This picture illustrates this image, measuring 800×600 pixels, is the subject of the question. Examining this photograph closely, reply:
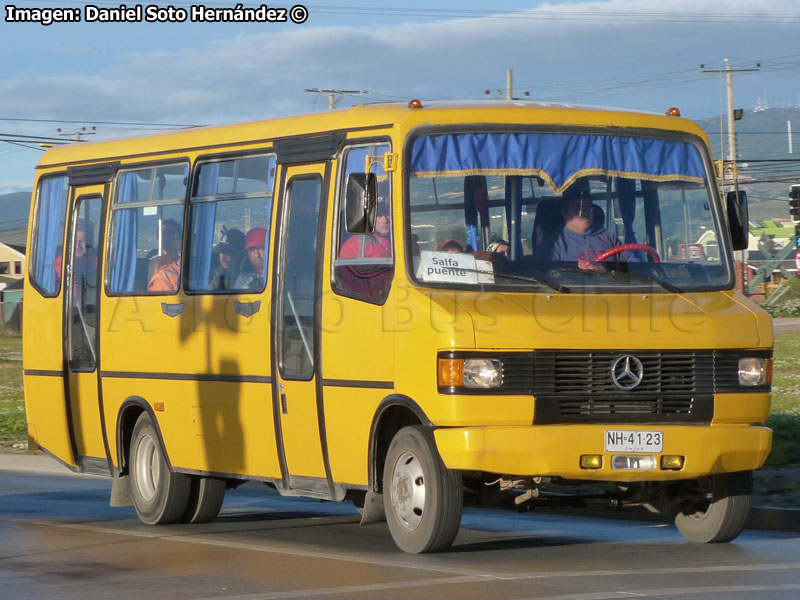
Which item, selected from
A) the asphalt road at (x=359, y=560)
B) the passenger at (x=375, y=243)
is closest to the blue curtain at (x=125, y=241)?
the asphalt road at (x=359, y=560)

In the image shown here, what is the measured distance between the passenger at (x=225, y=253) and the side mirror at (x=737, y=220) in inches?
139

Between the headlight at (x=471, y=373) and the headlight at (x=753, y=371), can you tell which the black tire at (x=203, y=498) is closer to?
the headlight at (x=471, y=373)

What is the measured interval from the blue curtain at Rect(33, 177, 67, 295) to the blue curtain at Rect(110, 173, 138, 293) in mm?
980

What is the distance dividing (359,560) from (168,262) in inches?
150

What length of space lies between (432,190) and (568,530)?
3.28 metres

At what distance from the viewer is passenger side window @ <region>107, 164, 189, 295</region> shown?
1290 cm

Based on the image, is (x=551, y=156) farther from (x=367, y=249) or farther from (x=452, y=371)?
(x=452, y=371)

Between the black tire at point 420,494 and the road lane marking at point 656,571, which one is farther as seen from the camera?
the black tire at point 420,494

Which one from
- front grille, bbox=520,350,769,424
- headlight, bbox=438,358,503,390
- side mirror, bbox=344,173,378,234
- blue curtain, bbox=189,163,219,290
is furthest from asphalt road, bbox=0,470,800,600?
side mirror, bbox=344,173,378,234

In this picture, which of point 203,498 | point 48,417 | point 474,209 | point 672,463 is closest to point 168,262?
point 203,498

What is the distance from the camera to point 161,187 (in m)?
13.2

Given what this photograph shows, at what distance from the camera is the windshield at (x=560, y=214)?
10.2 metres

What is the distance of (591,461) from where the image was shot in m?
9.73

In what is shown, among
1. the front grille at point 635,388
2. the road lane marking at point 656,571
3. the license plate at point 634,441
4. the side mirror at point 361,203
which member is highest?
the side mirror at point 361,203
